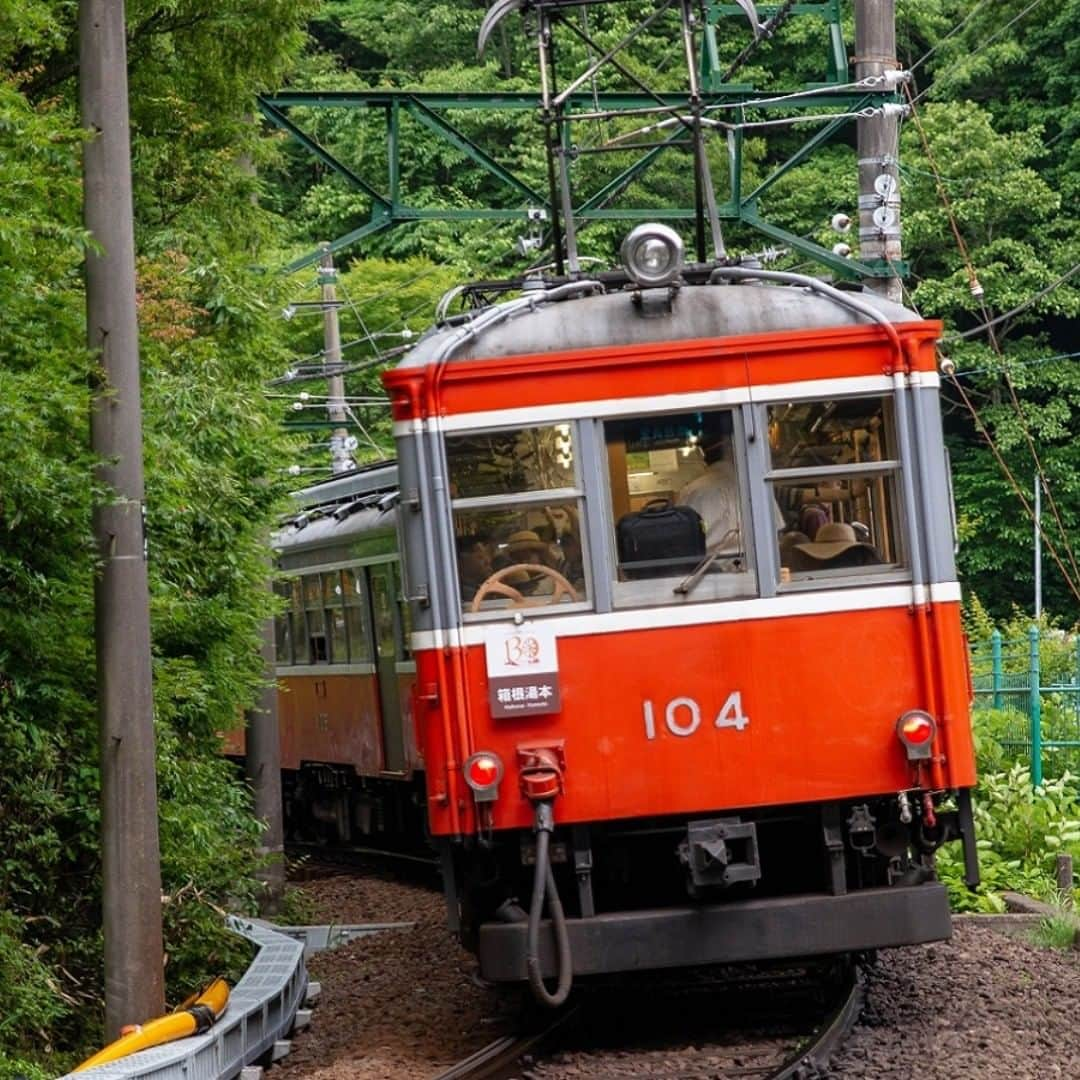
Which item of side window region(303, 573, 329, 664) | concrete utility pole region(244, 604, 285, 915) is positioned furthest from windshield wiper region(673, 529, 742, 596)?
side window region(303, 573, 329, 664)

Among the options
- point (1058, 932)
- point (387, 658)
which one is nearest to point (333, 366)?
point (387, 658)

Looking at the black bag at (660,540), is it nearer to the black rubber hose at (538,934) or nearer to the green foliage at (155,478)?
the black rubber hose at (538,934)

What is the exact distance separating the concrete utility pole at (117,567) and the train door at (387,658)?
589cm

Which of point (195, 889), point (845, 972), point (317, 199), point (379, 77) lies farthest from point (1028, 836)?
point (379, 77)

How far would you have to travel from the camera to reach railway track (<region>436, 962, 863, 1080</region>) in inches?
315

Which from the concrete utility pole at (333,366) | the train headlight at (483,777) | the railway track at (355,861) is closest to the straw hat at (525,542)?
the train headlight at (483,777)

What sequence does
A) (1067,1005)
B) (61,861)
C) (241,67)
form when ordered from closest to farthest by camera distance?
1. (1067,1005)
2. (61,861)
3. (241,67)

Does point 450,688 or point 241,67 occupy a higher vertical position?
point 241,67

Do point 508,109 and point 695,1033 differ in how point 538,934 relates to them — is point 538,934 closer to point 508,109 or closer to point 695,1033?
point 695,1033

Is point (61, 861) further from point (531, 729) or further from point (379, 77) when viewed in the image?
point (379, 77)

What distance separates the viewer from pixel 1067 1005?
877 cm

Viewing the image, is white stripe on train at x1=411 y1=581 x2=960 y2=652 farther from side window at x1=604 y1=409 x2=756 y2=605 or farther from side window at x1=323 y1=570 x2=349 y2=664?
side window at x1=323 y1=570 x2=349 y2=664

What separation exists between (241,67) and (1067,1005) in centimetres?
695

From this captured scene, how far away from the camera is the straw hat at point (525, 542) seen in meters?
8.54
